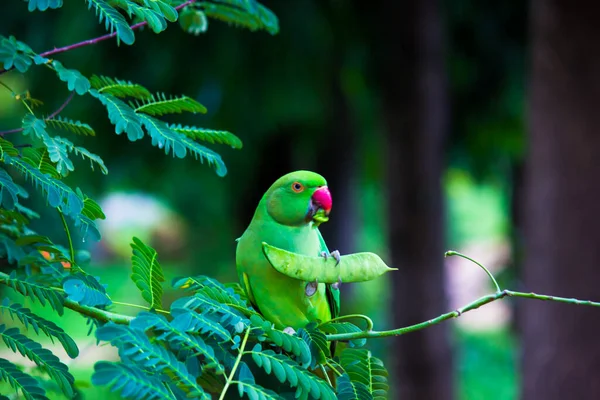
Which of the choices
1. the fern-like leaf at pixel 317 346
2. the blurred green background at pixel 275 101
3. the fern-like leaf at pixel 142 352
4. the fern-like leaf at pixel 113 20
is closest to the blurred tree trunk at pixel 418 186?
the blurred green background at pixel 275 101

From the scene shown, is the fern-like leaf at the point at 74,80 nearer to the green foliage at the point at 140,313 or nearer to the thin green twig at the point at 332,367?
the green foliage at the point at 140,313

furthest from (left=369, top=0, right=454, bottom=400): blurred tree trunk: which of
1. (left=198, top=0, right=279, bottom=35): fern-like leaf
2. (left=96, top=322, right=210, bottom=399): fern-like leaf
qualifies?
(left=96, top=322, right=210, bottom=399): fern-like leaf

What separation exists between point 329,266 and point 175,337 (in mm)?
227

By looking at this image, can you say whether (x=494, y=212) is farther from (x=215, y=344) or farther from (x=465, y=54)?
(x=215, y=344)

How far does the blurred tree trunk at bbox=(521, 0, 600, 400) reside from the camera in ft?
8.54

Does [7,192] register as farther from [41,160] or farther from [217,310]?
[217,310]

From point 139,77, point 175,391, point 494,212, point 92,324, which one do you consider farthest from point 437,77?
point 494,212

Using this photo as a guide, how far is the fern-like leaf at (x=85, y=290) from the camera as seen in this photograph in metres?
0.81

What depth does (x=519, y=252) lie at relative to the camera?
5.98 m

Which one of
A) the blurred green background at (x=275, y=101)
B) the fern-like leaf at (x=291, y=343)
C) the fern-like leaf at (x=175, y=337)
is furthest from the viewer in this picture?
the blurred green background at (x=275, y=101)

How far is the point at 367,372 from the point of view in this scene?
0.88 metres

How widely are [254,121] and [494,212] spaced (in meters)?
13.7

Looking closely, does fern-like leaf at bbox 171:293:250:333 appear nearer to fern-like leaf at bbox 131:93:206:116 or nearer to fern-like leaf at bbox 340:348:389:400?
fern-like leaf at bbox 340:348:389:400

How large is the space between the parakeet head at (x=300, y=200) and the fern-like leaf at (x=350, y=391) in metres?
0.25
